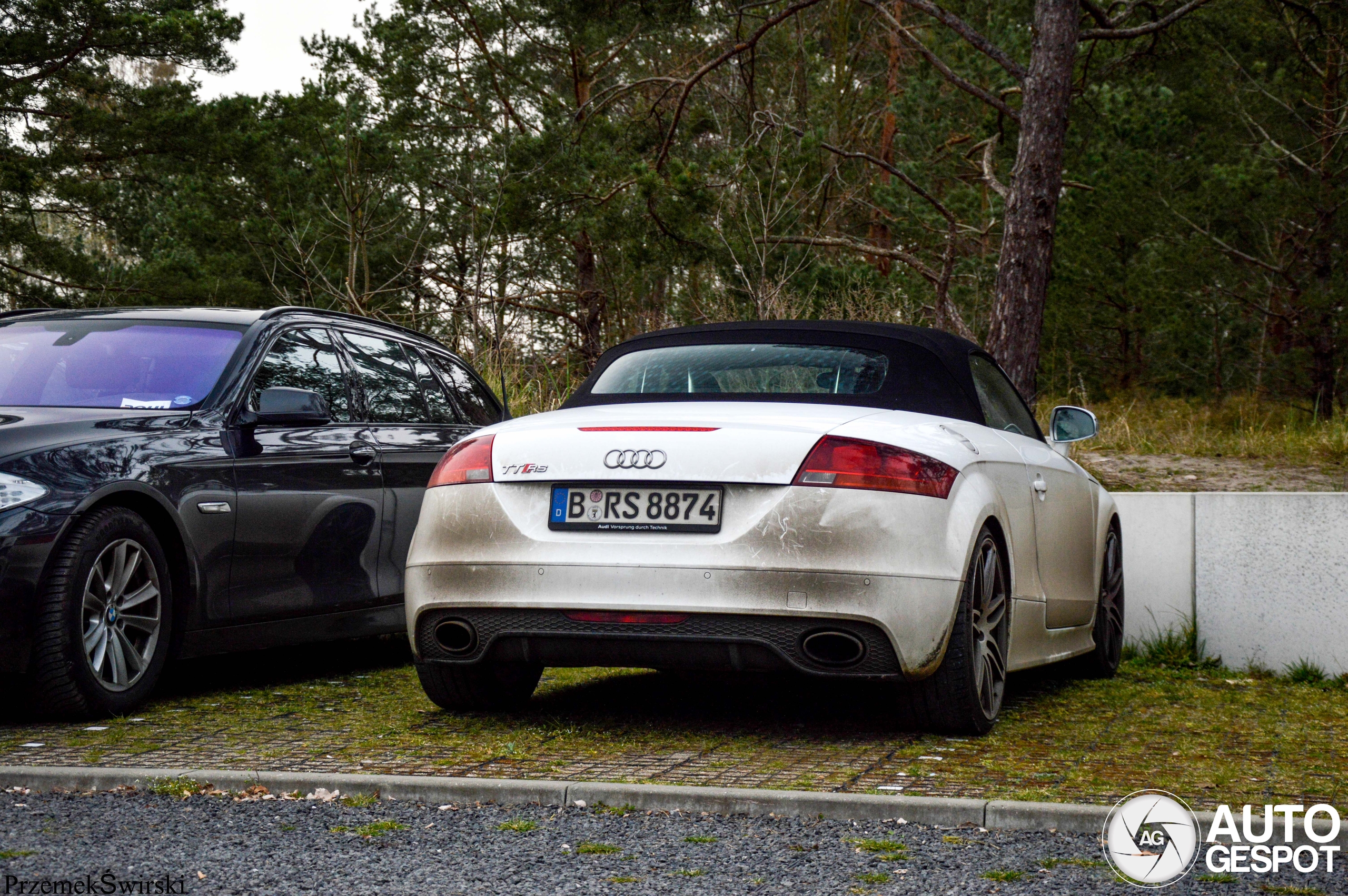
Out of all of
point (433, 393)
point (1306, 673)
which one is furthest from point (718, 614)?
point (1306, 673)

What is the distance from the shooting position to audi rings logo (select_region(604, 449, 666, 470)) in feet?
16.0

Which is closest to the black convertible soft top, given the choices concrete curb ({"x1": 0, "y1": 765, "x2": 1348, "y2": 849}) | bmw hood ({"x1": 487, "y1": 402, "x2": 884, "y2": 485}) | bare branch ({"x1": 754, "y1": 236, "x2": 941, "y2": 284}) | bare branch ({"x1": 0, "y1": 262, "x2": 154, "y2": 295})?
bmw hood ({"x1": 487, "y1": 402, "x2": 884, "y2": 485})

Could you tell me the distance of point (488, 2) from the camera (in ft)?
95.5

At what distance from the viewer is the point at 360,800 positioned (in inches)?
164

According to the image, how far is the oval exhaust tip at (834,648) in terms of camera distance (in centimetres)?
476

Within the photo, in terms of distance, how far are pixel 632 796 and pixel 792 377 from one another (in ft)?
6.98

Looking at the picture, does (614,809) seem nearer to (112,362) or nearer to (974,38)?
(112,362)

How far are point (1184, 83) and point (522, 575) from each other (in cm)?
2532

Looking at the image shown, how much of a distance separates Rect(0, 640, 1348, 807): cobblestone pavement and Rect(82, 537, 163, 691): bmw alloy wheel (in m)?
0.20

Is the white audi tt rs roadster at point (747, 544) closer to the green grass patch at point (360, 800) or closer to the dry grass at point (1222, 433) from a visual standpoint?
the green grass patch at point (360, 800)

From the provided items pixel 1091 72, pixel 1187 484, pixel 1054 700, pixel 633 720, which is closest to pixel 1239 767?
pixel 1054 700

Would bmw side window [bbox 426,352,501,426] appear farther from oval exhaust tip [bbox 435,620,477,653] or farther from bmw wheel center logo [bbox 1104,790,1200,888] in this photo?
bmw wheel center logo [bbox 1104,790,1200,888]

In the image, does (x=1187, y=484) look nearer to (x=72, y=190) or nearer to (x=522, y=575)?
(x=522, y=575)

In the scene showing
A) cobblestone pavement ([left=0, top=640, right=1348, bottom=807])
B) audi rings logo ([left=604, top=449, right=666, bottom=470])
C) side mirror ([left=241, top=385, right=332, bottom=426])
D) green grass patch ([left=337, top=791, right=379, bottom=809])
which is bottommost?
cobblestone pavement ([left=0, top=640, right=1348, bottom=807])
